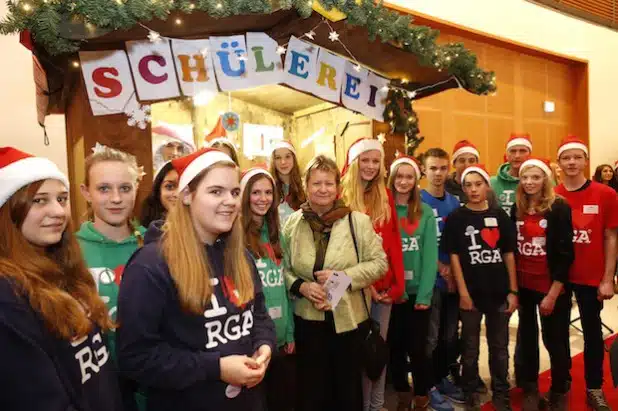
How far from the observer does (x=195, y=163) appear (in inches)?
71.2

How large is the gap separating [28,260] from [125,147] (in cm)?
218

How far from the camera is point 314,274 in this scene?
2.81m

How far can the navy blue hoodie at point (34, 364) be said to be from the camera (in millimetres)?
1163

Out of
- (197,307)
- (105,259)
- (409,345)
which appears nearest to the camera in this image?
(197,307)

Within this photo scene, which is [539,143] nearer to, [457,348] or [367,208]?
[457,348]

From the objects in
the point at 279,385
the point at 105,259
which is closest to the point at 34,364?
the point at 105,259

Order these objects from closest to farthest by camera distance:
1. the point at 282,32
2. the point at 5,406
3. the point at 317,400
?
the point at 5,406 < the point at 317,400 < the point at 282,32

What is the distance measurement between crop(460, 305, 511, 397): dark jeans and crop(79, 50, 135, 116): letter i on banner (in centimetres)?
292

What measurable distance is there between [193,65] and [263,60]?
0.54 meters

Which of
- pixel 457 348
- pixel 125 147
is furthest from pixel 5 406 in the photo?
pixel 457 348

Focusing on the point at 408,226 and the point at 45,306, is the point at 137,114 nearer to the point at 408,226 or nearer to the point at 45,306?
the point at 408,226

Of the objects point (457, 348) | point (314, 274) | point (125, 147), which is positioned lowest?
point (457, 348)

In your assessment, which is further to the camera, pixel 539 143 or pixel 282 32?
pixel 539 143

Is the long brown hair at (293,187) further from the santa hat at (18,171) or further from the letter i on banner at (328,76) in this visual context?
the santa hat at (18,171)
